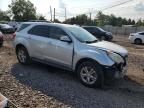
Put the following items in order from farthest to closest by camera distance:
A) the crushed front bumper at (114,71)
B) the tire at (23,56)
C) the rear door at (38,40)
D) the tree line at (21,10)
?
the tree line at (21,10) < the tire at (23,56) < the rear door at (38,40) < the crushed front bumper at (114,71)

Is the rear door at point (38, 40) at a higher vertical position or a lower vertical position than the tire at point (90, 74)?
higher

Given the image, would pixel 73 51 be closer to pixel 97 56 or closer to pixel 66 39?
pixel 66 39

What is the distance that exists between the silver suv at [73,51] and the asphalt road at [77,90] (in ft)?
1.28

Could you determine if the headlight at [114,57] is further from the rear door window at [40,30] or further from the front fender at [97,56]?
the rear door window at [40,30]

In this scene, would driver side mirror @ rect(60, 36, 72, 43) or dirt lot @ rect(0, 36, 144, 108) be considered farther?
driver side mirror @ rect(60, 36, 72, 43)

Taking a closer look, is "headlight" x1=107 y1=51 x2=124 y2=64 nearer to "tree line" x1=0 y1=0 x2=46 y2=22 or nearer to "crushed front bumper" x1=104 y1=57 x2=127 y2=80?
"crushed front bumper" x1=104 y1=57 x2=127 y2=80

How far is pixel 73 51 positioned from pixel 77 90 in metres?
1.35

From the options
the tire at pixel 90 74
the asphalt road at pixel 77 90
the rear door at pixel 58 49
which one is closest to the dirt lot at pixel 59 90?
the asphalt road at pixel 77 90

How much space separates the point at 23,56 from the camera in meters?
10.7

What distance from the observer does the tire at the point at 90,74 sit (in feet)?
26.1

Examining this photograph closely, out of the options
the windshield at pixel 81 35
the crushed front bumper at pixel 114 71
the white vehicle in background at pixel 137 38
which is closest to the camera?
the crushed front bumper at pixel 114 71

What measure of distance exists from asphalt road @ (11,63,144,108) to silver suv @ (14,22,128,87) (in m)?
0.39

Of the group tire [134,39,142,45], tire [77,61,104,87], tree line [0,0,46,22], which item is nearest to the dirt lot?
tire [77,61,104,87]

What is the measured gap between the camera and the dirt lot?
6895 mm
